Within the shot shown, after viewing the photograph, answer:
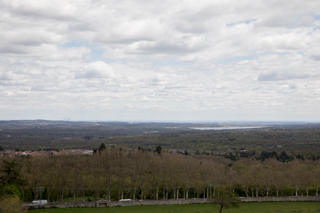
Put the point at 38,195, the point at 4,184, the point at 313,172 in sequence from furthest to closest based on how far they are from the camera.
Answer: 1. the point at 313,172
2. the point at 38,195
3. the point at 4,184

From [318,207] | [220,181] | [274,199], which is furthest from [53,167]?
[318,207]

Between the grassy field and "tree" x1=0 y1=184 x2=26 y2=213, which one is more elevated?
"tree" x1=0 y1=184 x2=26 y2=213

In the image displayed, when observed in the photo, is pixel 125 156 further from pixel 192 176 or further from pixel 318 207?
pixel 318 207

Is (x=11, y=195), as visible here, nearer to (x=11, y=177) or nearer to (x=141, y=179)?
(x=11, y=177)

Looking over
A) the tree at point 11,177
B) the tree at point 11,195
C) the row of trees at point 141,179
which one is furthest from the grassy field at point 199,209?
the row of trees at point 141,179

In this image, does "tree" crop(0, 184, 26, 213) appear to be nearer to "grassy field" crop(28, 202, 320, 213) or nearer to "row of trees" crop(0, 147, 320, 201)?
"grassy field" crop(28, 202, 320, 213)

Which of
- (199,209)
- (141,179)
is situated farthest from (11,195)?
(199,209)

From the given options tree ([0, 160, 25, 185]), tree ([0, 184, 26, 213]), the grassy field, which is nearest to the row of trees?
the grassy field

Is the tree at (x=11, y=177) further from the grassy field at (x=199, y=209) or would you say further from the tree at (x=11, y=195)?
the grassy field at (x=199, y=209)

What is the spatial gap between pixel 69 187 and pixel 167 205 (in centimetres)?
2106

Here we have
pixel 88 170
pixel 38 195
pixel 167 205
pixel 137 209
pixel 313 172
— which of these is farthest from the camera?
pixel 313 172

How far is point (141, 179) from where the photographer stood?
66000 mm

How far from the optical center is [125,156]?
75062 millimetres

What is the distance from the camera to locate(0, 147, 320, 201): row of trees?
208 ft
